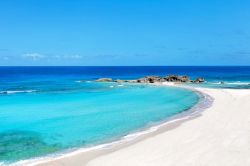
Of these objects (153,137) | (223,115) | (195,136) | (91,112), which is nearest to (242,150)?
(195,136)

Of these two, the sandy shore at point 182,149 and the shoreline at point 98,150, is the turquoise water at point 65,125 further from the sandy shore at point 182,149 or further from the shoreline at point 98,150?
the sandy shore at point 182,149

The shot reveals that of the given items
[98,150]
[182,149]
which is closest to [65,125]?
[98,150]

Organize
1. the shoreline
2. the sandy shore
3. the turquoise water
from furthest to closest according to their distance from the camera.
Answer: the turquoise water
the shoreline
the sandy shore

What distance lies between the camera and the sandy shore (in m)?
12.4

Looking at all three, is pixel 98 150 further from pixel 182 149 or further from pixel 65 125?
pixel 65 125

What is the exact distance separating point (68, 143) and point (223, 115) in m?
11.1

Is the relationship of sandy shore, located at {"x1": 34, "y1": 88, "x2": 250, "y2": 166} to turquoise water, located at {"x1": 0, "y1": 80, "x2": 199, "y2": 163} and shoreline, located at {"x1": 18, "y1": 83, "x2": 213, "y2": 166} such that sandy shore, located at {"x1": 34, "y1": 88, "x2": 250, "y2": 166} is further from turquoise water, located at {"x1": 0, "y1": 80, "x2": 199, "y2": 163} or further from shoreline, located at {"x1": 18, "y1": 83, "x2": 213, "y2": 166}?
turquoise water, located at {"x1": 0, "y1": 80, "x2": 199, "y2": 163}

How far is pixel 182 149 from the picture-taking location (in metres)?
13.9

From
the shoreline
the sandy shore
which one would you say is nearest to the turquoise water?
the shoreline

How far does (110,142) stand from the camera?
1584 cm

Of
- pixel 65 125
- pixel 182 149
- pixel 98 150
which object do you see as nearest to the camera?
pixel 182 149

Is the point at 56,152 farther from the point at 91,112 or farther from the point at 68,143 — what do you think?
the point at 91,112

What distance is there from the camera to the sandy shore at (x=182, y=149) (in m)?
12.4

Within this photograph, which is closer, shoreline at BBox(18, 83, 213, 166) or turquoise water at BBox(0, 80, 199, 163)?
shoreline at BBox(18, 83, 213, 166)
